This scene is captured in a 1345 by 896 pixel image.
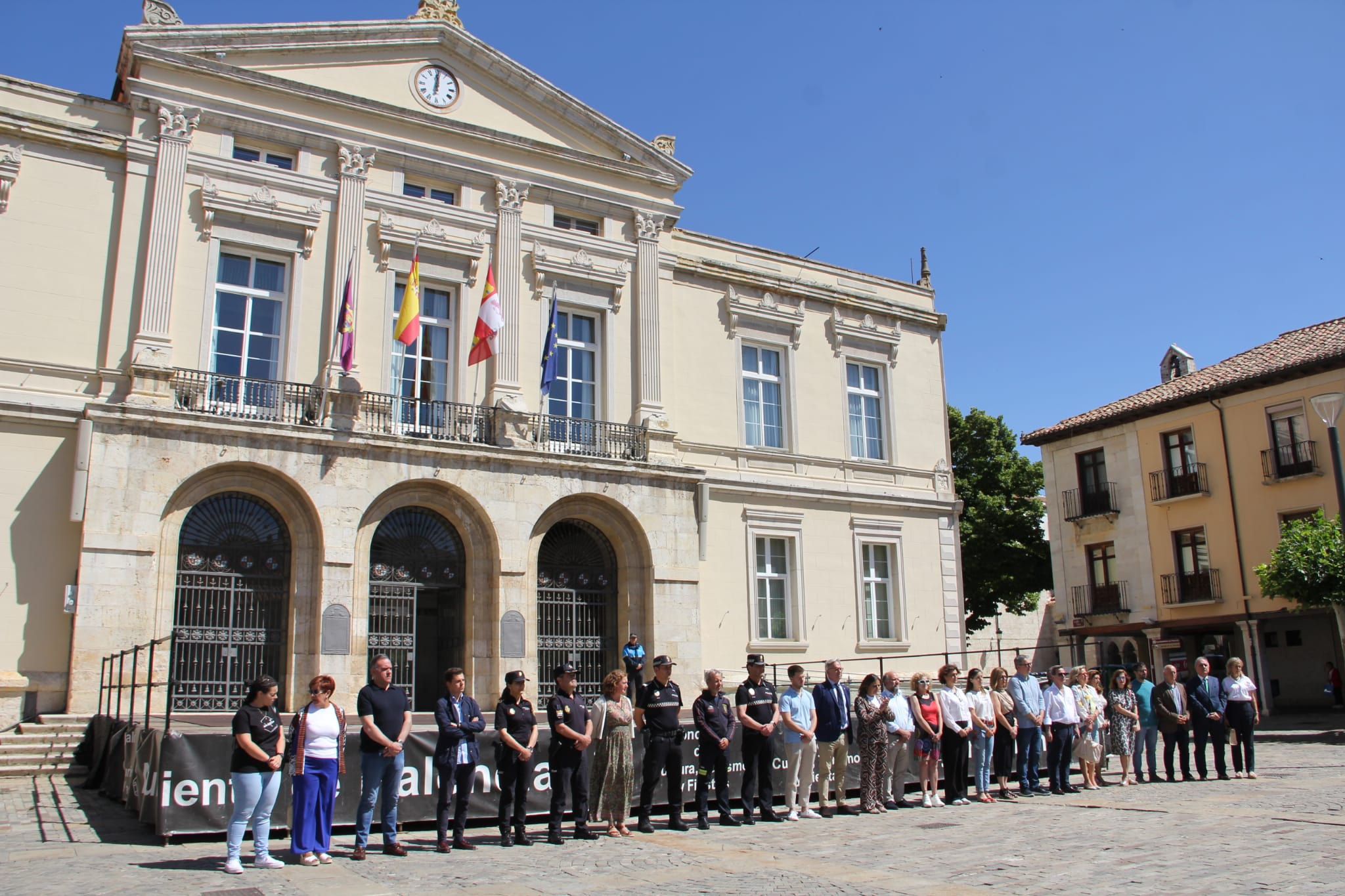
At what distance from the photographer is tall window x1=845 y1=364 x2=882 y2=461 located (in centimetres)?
2467

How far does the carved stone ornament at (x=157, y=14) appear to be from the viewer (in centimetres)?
1766

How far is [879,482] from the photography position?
24.5m

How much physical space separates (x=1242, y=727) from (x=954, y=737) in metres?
5.12

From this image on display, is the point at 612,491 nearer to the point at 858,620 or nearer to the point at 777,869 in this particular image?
the point at 858,620

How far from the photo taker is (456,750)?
10062mm

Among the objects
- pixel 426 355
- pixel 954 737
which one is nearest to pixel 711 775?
pixel 954 737

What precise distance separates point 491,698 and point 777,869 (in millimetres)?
10408

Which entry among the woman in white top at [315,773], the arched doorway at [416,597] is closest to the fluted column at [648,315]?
the arched doorway at [416,597]

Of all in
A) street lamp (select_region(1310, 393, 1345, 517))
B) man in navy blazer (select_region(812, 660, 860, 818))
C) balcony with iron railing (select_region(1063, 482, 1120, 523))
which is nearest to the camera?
man in navy blazer (select_region(812, 660, 860, 818))

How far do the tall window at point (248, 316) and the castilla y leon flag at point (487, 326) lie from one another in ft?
10.4

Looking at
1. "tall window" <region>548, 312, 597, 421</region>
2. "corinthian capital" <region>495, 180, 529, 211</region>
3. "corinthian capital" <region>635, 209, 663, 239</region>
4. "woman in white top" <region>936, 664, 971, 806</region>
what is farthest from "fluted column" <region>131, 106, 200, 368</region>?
"woman in white top" <region>936, 664, 971, 806</region>

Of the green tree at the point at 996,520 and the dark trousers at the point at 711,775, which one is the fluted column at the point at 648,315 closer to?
the dark trousers at the point at 711,775

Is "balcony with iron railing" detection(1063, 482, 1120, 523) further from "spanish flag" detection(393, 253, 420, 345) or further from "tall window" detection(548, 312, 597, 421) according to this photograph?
"spanish flag" detection(393, 253, 420, 345)

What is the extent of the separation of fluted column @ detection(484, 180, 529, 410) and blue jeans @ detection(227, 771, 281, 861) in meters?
11.0
